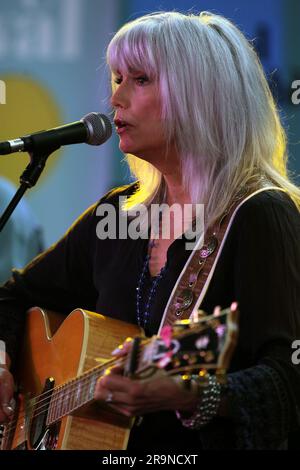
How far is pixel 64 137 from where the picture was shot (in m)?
2.12

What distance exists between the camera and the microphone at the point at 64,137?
206cm

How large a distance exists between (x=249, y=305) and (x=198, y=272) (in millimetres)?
199

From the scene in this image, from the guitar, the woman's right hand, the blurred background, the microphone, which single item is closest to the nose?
the microphone

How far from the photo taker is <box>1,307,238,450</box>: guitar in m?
1.62

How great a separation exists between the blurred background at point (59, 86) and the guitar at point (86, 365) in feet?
3.74

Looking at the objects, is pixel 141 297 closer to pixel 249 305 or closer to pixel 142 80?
pixel 249 305

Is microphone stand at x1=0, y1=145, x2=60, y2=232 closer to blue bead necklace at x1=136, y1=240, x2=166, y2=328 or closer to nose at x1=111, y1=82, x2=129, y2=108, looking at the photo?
nose at x1=111, y1=82, x2=129, y2=108

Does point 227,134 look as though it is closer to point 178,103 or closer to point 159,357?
point 178,103

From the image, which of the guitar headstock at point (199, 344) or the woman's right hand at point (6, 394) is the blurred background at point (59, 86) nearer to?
the woman's right hand at point (6, 394)

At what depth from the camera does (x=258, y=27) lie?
3.60 meters

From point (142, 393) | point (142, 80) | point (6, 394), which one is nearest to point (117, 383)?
point (142, 393)

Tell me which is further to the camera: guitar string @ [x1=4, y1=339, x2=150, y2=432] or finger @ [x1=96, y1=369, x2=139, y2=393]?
guitar string @ [x1=4, y1=339, x2=150, y2=432]

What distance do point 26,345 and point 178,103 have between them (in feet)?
3.23

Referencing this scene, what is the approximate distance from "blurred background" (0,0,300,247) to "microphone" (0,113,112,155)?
1582mm
